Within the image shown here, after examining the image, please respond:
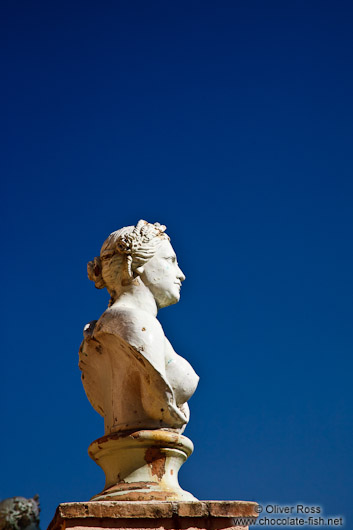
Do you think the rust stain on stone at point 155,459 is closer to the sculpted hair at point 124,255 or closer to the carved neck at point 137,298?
the carved neck at point 137,298

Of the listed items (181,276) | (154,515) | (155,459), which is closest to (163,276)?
(181,276)

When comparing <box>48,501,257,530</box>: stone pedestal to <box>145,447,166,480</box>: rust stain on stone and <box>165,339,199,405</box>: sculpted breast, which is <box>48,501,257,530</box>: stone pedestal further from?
<box>165,339,199,405</box>: sculpted breast

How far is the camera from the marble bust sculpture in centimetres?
849

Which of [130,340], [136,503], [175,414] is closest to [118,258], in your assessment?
[130,340]

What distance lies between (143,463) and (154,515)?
70cm

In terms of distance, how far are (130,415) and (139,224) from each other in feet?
6.22

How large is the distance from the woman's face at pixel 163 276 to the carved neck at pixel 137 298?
7 centimetres

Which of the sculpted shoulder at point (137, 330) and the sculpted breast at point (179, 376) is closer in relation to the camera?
the sculpted shoulder at point (137, 330)

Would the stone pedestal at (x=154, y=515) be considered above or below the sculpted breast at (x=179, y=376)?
below

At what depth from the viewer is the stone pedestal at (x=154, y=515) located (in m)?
7.69

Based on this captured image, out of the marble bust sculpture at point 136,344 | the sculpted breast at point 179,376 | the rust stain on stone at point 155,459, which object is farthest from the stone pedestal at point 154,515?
the sculpted breast at point 179,376

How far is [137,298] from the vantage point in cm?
905

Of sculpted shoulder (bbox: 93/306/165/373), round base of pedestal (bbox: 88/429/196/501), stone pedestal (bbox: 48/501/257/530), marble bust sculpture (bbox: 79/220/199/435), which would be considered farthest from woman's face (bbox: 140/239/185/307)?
stone pedestal (bbox: 48/501/257/530)

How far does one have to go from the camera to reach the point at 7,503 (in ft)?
23.6
